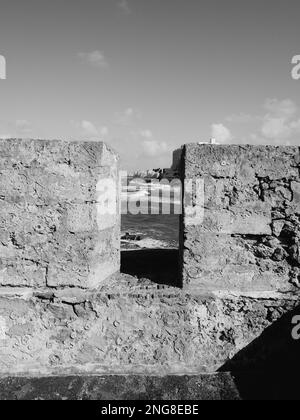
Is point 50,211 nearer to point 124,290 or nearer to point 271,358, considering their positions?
point 124,290

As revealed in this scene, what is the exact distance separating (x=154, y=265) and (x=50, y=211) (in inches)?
51.3

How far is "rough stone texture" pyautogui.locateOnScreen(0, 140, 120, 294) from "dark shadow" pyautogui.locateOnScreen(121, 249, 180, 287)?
23.8 inches

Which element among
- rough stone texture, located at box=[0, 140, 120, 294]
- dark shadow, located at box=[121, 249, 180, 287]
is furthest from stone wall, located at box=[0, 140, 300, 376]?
dark shadow, located at box=[121, 249, 180, 287]

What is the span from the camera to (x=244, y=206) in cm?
269

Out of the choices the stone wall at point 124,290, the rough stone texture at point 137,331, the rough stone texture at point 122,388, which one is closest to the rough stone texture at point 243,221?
the stone wall at point 124,290

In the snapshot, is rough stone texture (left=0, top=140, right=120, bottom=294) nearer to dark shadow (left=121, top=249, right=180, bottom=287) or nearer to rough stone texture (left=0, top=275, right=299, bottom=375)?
rough stone texture (left=0, top=275, right=299, bottom=375)

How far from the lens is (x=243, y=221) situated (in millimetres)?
2697

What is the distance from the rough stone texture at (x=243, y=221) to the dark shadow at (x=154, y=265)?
34cm

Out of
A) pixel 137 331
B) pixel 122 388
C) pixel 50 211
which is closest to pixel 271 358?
pixel 137 331

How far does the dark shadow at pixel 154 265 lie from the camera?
3016mm

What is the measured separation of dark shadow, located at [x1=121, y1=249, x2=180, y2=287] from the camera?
9.89ft

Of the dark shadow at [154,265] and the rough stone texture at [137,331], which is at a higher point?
the dark shadow at [154,265]

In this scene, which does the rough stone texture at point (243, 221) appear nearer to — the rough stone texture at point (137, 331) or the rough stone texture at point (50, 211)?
the rough stone texture at point (137, 331)

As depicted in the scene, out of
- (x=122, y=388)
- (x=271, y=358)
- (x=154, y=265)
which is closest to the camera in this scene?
(x=122, y=388)
